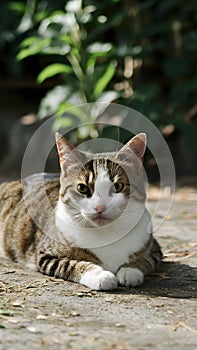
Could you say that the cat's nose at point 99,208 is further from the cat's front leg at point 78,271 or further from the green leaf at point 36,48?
the green leaf at point 36,48

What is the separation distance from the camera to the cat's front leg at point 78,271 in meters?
2.71

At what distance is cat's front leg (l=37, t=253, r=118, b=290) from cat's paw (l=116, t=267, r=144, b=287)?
0.06m

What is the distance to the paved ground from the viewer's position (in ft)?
6.67

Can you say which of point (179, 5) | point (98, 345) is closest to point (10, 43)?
point (179, 5)

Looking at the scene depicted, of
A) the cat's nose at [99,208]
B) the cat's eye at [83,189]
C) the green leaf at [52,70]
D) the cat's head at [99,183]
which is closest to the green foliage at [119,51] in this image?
the green leaf at [52,70]

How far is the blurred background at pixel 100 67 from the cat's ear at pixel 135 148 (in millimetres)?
2301

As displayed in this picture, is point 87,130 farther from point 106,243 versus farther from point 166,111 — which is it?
point 106,243

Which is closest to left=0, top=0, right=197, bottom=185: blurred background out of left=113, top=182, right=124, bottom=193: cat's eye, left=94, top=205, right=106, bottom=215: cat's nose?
left=113, top=182, right=124, bottom=193: cat's eye

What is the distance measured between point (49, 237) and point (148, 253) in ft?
1.43

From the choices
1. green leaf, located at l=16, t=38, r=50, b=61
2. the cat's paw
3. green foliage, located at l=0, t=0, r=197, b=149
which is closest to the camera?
the cat's paw

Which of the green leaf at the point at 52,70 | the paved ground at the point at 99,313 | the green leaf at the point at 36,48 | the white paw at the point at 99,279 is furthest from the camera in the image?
the green leaf at the point at 52,70

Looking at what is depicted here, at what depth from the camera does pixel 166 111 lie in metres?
6.39

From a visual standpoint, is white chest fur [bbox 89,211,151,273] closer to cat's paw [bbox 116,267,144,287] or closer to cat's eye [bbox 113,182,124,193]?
Answer: cat's paw [bbox 116,267,144,287]

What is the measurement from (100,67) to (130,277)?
3158 millimetres
